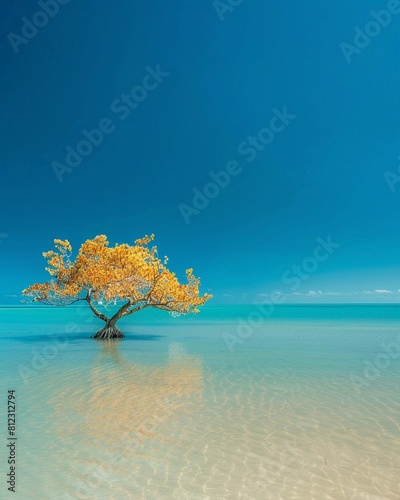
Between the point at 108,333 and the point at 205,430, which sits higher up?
the point at 108,333

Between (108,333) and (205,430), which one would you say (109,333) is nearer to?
(108,333)

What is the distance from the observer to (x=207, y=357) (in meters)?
21.3

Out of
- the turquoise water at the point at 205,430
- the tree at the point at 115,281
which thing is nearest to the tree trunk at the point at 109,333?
the tree at the point at 115,281

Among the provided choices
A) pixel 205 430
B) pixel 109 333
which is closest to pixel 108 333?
pixel 109 333

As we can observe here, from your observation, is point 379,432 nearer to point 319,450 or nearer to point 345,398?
point 319,450

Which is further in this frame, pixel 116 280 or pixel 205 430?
pixel 116 280

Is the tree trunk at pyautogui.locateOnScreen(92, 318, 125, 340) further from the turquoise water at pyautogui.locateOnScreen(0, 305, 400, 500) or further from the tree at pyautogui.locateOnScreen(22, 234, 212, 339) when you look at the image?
the turquoise water at pyautogui.locateOnScreen(0, 305, 400, 500)

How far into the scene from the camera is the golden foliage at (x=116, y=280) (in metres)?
27.5

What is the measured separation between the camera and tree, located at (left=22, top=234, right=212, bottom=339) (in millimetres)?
27494

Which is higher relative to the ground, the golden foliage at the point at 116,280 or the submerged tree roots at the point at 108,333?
the golden foliage at the point at 116,280

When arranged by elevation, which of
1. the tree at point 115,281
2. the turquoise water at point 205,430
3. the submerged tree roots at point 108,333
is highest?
the tree at point 115,281

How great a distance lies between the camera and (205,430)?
9.44 meters

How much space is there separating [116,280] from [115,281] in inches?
3.9

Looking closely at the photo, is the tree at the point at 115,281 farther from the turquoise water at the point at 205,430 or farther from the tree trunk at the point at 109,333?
the turquoise water at the point at 205,430
